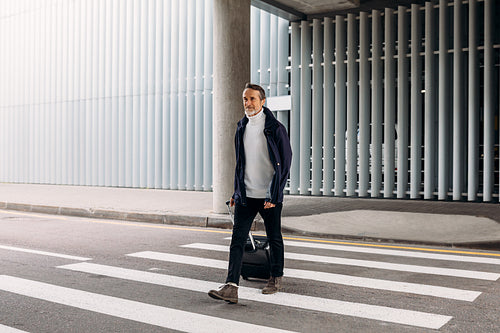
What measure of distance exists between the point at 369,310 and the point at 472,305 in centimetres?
94

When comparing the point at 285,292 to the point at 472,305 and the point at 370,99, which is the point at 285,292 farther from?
the point at 370,99

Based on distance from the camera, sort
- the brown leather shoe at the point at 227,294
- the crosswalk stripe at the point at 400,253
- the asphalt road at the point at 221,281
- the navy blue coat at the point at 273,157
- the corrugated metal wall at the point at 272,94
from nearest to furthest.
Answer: the asphalt road at the point at 221,281, the brown leather shoe at the point at 227,294, the navy blue coat at the point at 273,157, the crosswalk stripe at the point at 400,253, the corrugated metal wall at the point at 272,94

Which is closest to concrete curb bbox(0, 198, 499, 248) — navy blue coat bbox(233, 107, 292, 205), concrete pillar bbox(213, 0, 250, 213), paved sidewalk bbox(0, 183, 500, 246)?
paved sidewalk bbox(0, 183, 500, 246)

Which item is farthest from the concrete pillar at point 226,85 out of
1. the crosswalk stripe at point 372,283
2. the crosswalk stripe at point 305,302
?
the crosswalk stripe at point 305,302

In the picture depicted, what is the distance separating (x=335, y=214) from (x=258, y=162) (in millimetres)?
6223

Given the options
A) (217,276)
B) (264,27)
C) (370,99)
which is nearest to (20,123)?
(264,27)

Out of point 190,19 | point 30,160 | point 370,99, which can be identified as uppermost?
point 190,19

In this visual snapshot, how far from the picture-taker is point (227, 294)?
16.4 ft

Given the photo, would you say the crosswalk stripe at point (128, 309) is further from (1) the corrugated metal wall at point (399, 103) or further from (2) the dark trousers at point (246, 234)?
(1) the corrugated metal wall at point (399, 103)

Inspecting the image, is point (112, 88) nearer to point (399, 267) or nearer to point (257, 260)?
point (399, 267)

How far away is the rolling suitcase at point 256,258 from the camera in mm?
5629

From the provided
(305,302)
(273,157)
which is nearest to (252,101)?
(273,157)

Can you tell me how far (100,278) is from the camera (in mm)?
6141

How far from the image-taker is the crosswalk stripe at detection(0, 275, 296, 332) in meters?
4.37
